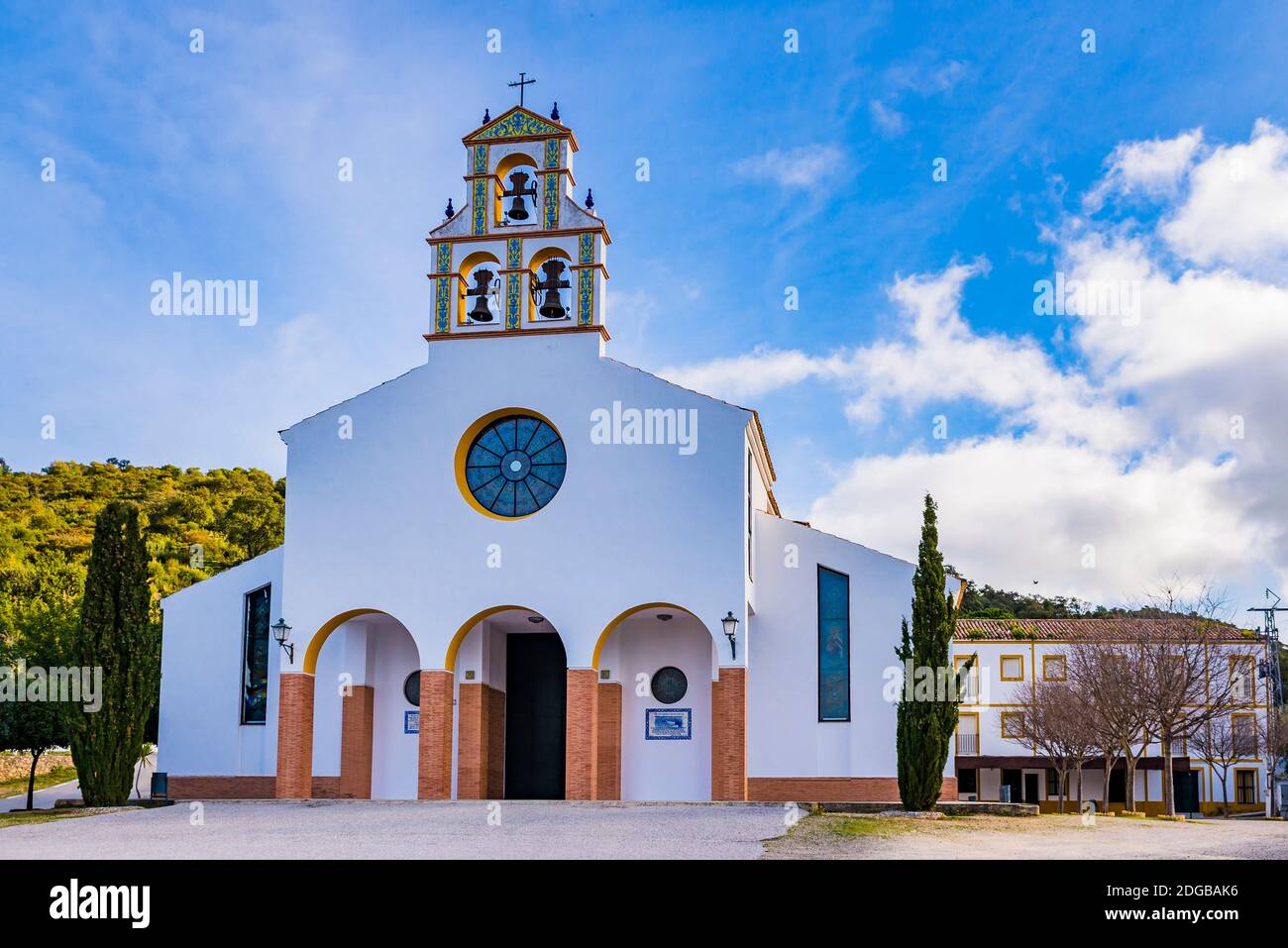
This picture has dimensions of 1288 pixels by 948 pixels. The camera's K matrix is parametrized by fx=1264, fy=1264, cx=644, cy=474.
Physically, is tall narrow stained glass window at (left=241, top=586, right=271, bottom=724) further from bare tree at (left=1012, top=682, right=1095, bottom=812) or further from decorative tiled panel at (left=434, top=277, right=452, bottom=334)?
bare tree at (left=1012, top=682, right=1095, bottom=812)

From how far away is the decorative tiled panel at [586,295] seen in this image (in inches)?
938

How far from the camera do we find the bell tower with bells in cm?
2397

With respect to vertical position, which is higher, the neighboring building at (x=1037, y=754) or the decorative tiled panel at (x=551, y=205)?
the decorative tiled panel at (x=551, y=205)

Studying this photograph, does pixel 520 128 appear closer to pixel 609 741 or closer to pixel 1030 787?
pixel 609 741

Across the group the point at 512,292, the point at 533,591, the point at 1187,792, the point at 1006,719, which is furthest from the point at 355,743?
the point at 1187,792

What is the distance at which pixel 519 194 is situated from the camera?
80.8 feet

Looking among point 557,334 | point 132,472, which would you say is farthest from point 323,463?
point 132,472

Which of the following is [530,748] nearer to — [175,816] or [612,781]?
[612,781]

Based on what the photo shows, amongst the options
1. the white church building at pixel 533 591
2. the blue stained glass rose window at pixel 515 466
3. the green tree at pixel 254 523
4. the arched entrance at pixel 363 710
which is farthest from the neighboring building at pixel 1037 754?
the green tree at pixel 254 523

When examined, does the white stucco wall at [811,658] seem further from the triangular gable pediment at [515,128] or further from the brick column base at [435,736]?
the triangular gable pediment at [515,128]

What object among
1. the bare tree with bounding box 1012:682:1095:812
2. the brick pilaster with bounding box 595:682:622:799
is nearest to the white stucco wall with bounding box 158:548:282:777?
the brick pilaster with bounding box 595:682:622:799

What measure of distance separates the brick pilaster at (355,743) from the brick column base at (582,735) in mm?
4259

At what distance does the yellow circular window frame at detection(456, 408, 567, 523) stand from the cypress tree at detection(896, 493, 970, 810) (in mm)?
6878

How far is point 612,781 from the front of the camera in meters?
23.5
